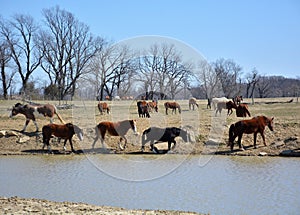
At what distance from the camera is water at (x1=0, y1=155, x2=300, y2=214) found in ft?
27.5

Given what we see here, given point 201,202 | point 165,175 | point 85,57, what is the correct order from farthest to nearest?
point 85,57 → point 165,175 → point 201,202

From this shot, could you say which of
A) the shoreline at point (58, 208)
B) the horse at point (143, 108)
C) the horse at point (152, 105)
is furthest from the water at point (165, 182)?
the horse at point (152, 105)

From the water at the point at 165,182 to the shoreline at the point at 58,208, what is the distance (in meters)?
0.40

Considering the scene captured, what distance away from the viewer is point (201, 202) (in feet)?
27.6

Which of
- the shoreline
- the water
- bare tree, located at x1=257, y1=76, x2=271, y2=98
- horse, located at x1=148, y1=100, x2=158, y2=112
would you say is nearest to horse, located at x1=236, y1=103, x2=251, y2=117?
horse, located at x1=148, y1=100, x2=158, y2=112

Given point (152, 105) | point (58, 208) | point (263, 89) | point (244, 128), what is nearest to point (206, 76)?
point (244, 128)

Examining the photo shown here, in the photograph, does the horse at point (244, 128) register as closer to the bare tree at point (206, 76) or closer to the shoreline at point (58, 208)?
the bare tree at point (206, 76)

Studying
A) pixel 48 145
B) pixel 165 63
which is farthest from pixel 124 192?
pixel 48 145

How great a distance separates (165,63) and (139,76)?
3.48ft

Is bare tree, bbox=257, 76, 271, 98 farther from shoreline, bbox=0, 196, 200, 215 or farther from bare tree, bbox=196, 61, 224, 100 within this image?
shoreline, bbox=0, 196, 200, 215

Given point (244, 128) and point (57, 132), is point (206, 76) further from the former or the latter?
point (57, 132)

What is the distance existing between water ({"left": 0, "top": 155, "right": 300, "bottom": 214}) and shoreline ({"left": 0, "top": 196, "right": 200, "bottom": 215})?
0.40 metres

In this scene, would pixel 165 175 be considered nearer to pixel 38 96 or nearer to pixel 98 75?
pixel 98 75

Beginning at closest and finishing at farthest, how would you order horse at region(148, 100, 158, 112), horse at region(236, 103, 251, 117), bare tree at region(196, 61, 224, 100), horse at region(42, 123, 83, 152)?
bare tree at region(196, 61, 224, 100) → horse at region(42, 123, 83, 152) → horse at region(236, 103, 251, 117) → horse at region(148, 100, 158, 112)
